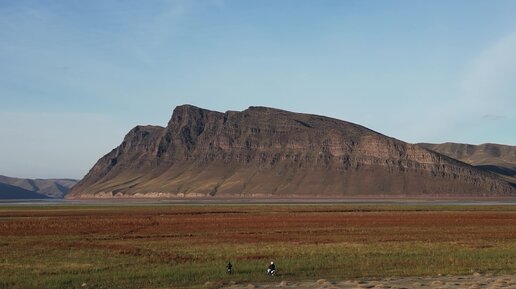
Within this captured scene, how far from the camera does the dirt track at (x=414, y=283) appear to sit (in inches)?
936

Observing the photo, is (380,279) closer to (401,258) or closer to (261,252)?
(401,258)

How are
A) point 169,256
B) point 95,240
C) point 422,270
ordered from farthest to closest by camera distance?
point 95,240, point 169,256, point 422,270

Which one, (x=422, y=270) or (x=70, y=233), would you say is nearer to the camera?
Answer: (x=422, y=270)

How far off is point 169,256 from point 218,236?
1563 centimetres

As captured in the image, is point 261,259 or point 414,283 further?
point 261,259

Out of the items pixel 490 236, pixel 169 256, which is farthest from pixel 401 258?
pixel 490 236

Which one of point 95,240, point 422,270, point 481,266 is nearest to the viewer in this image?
point 422,270

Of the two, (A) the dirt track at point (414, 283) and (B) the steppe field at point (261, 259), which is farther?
(B) the steppe field at point (261, 259)

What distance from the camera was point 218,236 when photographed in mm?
52438

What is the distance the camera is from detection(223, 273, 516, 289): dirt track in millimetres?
23766

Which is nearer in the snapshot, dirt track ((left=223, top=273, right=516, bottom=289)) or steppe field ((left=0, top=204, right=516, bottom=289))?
dirt track ((left=223, top=273, right=516, bottom=289))

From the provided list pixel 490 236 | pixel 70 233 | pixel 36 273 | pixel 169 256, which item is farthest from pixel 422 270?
pixel 70 233

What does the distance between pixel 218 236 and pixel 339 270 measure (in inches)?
935

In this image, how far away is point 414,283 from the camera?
24719 mm
